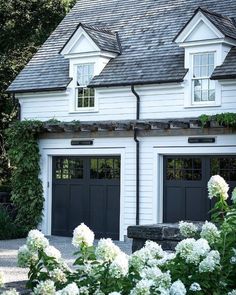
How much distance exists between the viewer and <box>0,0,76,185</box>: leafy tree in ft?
91.4

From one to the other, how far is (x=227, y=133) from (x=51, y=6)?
14.6 meters

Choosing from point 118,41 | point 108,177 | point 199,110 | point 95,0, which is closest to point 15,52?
point 95,0

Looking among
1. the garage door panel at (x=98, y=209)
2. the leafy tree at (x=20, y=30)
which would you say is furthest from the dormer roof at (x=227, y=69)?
the leafy tree at (x=20, y=30)

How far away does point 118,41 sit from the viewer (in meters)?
19.5

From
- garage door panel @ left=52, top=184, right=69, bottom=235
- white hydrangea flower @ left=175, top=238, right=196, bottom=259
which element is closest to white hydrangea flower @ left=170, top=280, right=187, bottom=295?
white hydrangea flower @ left=175, top=238, right=196, bottom=259

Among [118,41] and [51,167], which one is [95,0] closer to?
[118,41]

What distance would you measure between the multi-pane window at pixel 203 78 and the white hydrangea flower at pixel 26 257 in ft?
42.0

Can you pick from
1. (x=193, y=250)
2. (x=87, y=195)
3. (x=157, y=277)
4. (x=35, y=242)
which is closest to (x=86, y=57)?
(x=87, y=195)

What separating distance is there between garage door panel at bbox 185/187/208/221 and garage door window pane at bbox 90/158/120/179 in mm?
2295

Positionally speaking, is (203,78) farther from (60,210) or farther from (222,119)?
(60,210)

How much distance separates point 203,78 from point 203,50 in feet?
2.49

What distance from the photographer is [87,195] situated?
60.8ft

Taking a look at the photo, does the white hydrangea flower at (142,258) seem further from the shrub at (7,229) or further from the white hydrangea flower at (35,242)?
the shrub at (7,229)

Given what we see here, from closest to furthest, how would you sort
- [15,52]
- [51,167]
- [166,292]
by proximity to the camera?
[166,292] < [51,167] < [15,52]
